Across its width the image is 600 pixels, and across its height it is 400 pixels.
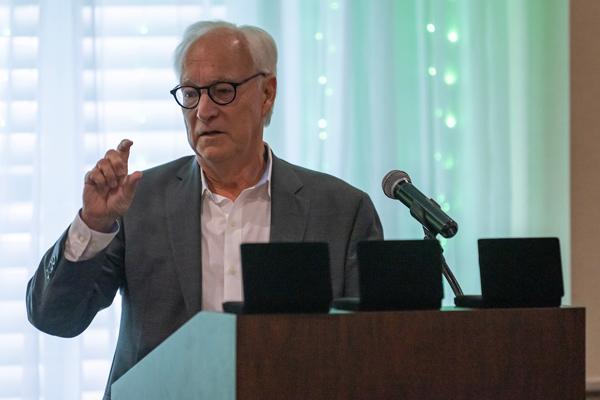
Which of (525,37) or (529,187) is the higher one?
(525,37)

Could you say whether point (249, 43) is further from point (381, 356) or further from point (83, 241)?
point (381, 356)

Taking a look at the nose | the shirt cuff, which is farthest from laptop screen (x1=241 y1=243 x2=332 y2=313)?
the nose

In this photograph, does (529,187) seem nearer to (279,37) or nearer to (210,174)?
(279,37)

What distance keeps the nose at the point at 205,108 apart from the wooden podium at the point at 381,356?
0.84m

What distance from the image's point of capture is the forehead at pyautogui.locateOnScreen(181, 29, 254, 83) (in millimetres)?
2225

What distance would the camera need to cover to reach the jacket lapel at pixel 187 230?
2.14 m

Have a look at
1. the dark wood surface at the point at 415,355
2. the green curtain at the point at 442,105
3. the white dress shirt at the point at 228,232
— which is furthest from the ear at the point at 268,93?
the dark wood surface at the point at 415,355

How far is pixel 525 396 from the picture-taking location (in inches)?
54.2

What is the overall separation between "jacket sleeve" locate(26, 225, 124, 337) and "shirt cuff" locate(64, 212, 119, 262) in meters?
0.01

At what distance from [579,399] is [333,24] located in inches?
82.1

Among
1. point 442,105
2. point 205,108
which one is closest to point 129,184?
point 205,108

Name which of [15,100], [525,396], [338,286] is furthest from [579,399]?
[15,100]

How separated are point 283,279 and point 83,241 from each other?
2.48ft

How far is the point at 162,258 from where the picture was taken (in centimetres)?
217
